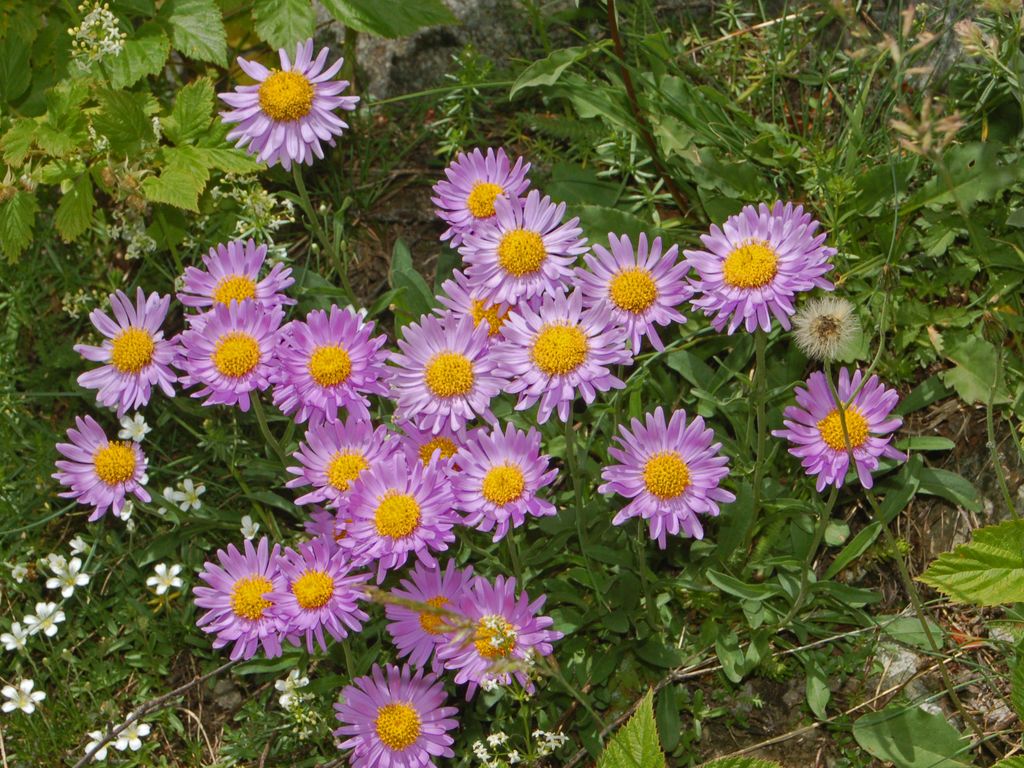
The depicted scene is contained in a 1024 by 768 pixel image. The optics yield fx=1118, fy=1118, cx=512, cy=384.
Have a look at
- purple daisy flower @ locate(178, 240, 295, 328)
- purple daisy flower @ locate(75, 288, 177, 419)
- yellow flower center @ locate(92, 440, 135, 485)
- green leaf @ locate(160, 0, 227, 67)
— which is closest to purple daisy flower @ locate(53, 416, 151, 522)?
yellow flower center @ locate(92, 440, 135, 485)

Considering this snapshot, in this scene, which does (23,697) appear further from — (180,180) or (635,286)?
(635,286)

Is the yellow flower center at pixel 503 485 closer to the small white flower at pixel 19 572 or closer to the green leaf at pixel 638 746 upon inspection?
the green leaf at pixel 638 746

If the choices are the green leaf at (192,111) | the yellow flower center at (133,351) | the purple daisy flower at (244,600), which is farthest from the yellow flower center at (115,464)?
the green leaf at (192,111)

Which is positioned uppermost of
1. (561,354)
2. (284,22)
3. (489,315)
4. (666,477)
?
(284,22)

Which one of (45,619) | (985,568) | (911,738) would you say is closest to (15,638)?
(45,619)

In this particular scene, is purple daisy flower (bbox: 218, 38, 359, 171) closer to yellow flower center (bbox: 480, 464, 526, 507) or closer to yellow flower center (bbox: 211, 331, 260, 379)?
yellow flower center (bbox: 211, 331, 260, 379)

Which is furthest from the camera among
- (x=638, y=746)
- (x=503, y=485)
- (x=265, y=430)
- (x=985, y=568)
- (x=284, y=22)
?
(x=284, y=22)
